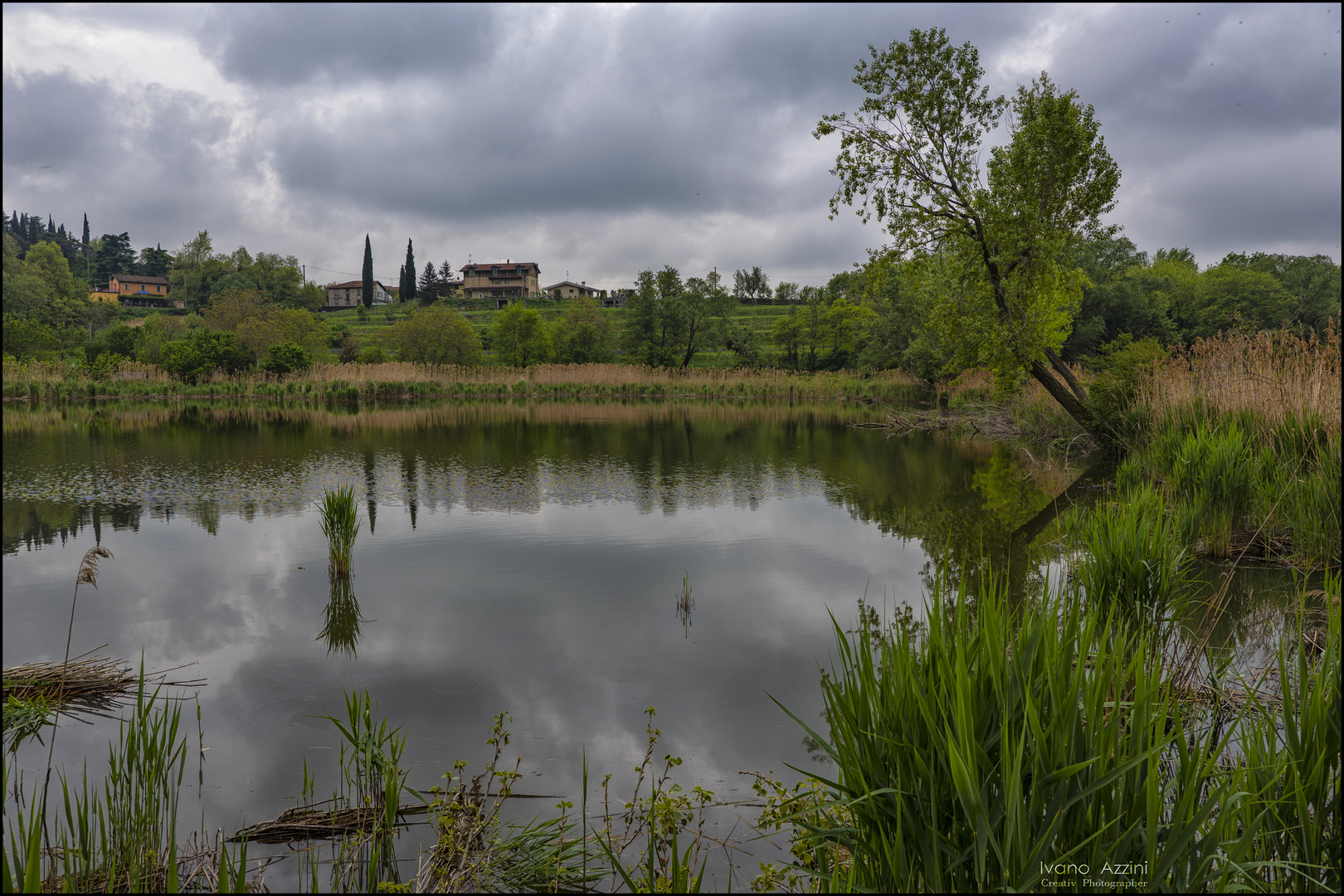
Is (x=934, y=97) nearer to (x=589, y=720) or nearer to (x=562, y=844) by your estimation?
(x=589, y=720)

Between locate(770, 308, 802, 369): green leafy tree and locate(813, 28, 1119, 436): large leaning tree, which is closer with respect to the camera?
locate(813, 28, 1119, 436): large leaning tree

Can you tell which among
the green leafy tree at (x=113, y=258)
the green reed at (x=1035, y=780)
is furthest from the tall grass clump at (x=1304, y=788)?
the green leafy tree at (x=113, y=258)

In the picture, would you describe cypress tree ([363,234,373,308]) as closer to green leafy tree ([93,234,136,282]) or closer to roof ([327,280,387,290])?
roof ([327,280,387,290])

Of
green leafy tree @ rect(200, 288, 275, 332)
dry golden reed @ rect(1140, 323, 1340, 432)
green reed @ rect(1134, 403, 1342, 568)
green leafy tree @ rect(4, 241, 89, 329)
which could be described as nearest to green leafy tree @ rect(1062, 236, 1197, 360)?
dry golden reed @ rect(1140, 323, 1340, 432)

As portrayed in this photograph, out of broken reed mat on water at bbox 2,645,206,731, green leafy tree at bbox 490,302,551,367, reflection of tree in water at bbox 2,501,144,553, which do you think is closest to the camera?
broken reed mat on water at bbox 2,645,206,731

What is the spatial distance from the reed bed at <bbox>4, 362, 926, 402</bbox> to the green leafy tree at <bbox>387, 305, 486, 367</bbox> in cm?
371

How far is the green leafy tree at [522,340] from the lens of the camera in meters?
56.1

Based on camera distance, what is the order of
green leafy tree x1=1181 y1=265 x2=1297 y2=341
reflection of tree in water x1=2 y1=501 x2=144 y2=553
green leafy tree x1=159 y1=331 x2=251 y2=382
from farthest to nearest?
green leafy tree x1=1181 y1=265 x2=1297 y2=341
green leafy tree x1=159 y1=331 x2=251 y2=382
reflection of tree in water x1=2 y1=501 x2=144 y2=553

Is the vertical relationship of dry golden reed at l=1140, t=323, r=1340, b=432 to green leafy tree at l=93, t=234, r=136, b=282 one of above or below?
below

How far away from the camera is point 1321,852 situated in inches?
104

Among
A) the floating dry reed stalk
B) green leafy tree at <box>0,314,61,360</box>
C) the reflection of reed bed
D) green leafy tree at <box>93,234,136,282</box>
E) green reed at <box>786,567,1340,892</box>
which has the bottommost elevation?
the floating dry reed stalk

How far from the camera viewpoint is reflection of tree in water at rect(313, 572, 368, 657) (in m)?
6.86

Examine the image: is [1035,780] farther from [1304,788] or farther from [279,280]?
[279,280]

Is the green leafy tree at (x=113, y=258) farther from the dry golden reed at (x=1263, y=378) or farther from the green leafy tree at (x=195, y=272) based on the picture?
the dry golden reed at (x=1263, y=378)
